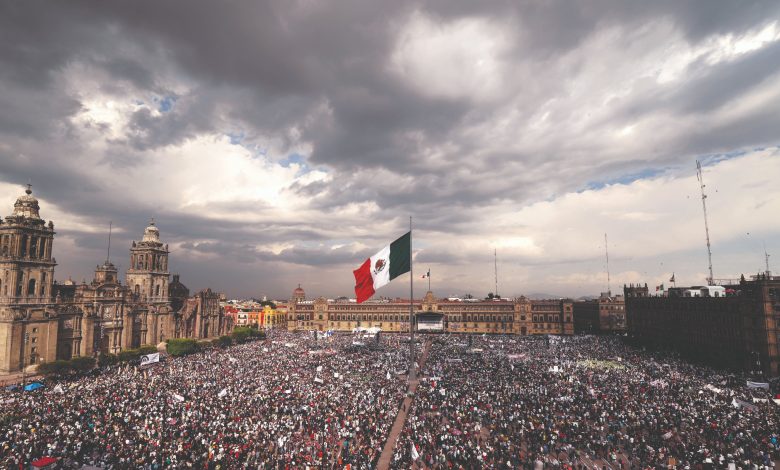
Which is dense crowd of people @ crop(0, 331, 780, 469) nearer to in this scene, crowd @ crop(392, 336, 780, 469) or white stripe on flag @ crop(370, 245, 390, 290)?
crowd @ crop(392, 336, 780, 469)

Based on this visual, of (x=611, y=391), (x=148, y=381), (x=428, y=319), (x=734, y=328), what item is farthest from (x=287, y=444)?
(x=428, y=319)

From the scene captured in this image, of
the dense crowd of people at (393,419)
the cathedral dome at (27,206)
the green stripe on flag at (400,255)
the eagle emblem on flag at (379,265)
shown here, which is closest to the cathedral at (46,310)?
the cathedral dome at (27,206)

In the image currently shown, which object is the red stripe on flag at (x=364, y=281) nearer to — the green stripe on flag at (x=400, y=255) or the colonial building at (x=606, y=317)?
the green stripe on flag at (x=400, y=255)

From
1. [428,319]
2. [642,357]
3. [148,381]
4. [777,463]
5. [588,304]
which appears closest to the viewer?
[777,463]

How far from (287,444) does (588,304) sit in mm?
124104

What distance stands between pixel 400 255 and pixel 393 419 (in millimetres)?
13484

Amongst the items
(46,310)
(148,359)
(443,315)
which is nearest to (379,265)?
(148,359)

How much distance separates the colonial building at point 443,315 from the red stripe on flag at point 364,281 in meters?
87.3

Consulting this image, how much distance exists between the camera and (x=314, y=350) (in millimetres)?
66000

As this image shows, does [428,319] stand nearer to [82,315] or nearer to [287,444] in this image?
[82,315]

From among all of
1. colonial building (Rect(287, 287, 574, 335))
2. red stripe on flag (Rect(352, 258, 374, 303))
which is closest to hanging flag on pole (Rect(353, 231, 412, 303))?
red stripe on flag (Rect(352, 258, 374, 303))

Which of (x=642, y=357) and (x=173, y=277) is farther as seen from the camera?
(x=173, y=277)

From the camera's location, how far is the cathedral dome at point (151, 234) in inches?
3915

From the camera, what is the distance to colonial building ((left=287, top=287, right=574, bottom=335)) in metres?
113
